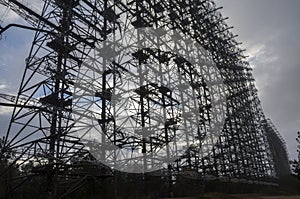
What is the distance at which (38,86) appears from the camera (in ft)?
44.9

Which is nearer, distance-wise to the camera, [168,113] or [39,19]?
[39,19]

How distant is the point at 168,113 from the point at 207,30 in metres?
13.4

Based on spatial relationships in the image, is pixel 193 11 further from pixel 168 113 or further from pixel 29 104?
pixel 29 104

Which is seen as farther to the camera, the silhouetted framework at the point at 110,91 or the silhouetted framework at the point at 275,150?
the silhouetted framework at the point at 275,150

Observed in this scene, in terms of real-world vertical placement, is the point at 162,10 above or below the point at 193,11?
below

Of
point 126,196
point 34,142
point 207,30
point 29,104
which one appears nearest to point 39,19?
point 29,104

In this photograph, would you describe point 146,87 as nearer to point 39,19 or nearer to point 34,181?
point 39,19

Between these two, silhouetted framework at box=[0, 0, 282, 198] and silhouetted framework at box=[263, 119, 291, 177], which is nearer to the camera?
silhouetted framework at box=[0, 0, 282, 198]

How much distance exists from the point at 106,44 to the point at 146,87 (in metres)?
3.34

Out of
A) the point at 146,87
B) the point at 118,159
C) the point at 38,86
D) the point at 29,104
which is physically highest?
the point at 146,87

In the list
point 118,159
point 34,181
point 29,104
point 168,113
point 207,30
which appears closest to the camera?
point 34,181

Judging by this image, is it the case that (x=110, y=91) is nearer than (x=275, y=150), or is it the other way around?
(x=110, y=91)

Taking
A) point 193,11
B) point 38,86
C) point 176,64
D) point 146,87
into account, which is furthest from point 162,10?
point 38,86

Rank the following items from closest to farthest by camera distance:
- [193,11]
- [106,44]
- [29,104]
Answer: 1. [29,104]
2. [106,44]
3. [193,11]
